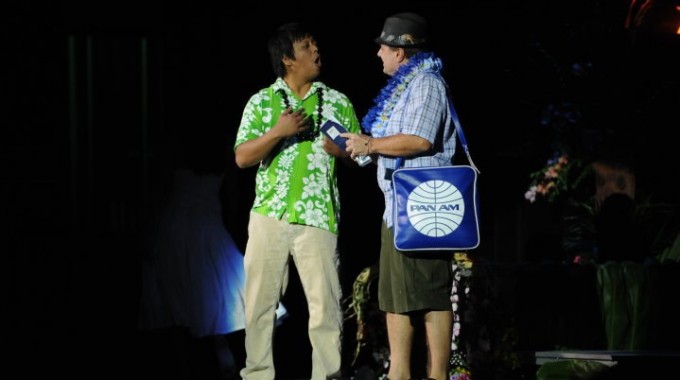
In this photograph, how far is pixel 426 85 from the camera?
573cm

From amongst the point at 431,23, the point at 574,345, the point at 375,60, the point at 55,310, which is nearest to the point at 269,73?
the point at 375,60

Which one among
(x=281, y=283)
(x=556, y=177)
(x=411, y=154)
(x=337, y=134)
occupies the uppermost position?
(x=337, y=134)

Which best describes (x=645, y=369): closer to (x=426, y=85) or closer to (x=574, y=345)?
(x=574, y=345)

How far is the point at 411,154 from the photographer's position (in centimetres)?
567

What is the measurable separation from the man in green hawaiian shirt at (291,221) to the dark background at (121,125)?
1.34m

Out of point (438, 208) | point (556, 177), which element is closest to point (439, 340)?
point (438, 208)

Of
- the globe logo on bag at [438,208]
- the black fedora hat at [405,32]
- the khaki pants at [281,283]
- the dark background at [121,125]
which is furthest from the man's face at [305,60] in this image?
the dark background at [121,125]

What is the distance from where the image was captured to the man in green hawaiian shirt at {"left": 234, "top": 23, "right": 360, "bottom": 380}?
6207 mm

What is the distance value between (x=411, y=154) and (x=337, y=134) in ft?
1.52

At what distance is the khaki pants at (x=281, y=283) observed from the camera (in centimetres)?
621

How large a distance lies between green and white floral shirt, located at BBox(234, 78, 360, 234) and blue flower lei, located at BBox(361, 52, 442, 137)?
0.38m

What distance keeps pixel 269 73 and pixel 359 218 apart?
1.38 m

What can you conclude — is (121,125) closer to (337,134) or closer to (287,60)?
(287,60)

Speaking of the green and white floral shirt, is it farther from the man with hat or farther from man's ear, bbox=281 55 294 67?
the man with hat
